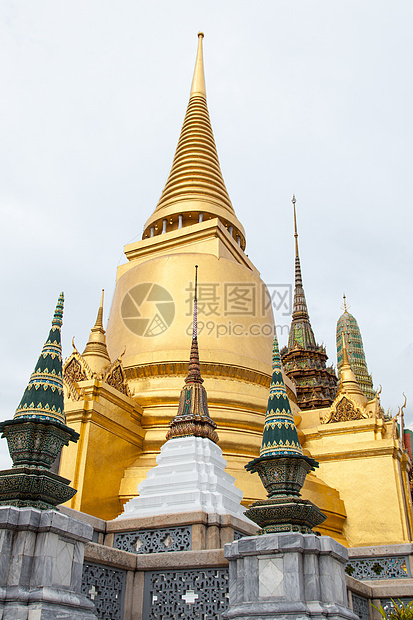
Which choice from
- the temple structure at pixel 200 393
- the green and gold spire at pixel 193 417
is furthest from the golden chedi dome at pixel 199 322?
the green and gold spire at pixel 193 417

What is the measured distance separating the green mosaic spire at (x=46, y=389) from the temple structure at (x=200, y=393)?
16.5ft

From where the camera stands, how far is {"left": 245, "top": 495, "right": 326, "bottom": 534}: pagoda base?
5023 millimetres

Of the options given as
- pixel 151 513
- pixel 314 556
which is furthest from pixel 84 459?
pixel 314 556

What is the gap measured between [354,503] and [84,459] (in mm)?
6437

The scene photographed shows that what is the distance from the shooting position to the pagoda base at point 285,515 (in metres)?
5.02

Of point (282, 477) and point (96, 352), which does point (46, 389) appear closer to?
point (282, 477)

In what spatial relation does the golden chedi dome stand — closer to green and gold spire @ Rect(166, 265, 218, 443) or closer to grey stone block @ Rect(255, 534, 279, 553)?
green and gold spire @ Rect(166, 265, 218, 443)

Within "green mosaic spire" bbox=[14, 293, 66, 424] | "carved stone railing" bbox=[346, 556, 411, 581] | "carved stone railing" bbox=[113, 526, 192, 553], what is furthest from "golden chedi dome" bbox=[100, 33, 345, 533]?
"green mosaic spire" bbox=[14, 293, 66, 424]

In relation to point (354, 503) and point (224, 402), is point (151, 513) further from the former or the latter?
point (354, 503)

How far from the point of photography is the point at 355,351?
42.1m

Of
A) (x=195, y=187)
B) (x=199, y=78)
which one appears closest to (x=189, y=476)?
(x=195, y=187)

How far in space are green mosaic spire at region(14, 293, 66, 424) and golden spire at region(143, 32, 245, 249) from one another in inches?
543

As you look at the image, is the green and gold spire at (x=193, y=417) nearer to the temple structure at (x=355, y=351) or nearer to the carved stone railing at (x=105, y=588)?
the carved stone railing at (x=105, y=588)

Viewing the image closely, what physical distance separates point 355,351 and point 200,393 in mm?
33438
